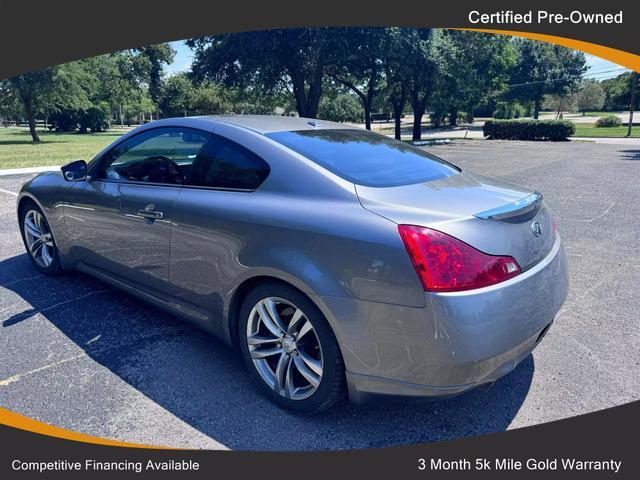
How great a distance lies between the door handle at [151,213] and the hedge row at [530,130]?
1353 inches

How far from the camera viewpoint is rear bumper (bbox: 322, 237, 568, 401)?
213 cm

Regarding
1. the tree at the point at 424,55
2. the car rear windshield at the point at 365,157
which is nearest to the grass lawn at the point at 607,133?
the tree at the point at 424,55

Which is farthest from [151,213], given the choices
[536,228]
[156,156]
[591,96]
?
[591,96]

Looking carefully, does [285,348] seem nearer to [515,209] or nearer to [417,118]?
[515,209]

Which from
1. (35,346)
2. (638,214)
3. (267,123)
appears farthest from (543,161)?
(35,346)

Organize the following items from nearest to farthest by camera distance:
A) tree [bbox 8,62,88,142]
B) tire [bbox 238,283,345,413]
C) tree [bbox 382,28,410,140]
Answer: tire [bbox 238,283,345,413] → tree [bbox 382,28,410,140] → tree [bbox 8,62,88,142]

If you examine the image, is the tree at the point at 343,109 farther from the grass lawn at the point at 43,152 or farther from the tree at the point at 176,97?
the grass lawn at the point at 43,152

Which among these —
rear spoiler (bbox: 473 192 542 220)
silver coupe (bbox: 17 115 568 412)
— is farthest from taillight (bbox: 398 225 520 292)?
rear spoiler (bbox: 473 192 542 220)

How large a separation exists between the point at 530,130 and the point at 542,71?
96.9 feet

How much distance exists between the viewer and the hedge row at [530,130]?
106ft

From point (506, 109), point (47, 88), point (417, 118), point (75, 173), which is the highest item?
point (47, 88)

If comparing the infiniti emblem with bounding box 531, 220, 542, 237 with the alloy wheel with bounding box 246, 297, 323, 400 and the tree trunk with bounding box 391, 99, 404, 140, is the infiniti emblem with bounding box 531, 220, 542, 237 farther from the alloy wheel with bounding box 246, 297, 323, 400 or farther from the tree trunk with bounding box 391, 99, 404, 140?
the tree trunk with bounding box 391, 99, 404, 140

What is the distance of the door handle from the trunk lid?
1.50 m

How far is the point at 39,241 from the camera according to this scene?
4844 millimetres
